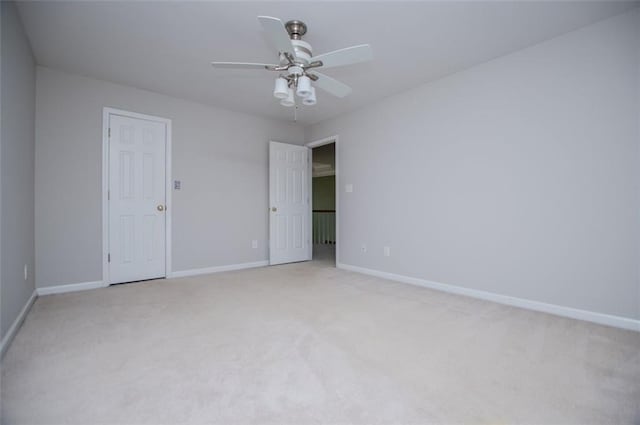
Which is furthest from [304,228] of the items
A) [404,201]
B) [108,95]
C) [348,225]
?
[108,95]

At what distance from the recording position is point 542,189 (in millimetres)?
2674

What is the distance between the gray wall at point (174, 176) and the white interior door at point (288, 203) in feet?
0.48

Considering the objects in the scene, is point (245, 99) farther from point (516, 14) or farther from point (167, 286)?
point (516, 14)

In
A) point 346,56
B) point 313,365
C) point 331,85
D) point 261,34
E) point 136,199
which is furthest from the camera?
point 136,199

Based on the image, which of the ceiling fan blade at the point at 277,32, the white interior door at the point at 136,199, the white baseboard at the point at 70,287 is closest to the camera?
the ceiling fan blade at the point at 277,32

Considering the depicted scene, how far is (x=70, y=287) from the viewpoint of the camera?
3.32 metres

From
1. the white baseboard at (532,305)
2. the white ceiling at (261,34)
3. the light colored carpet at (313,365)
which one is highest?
the white ceiling at (261,34)

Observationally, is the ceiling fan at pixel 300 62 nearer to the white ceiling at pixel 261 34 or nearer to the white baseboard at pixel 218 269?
the white ceiling at pixel 261 34

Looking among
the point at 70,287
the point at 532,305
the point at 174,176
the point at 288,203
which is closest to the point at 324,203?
the point at 288,203

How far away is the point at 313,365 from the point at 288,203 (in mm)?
3514

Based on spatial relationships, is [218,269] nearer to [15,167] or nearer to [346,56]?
[15,167]

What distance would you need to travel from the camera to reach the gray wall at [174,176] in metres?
3.21

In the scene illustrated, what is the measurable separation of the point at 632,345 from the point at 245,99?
442 cm

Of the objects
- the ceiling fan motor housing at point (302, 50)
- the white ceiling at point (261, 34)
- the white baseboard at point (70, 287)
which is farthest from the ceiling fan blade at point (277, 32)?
the white baseboard at point (70, 287)
